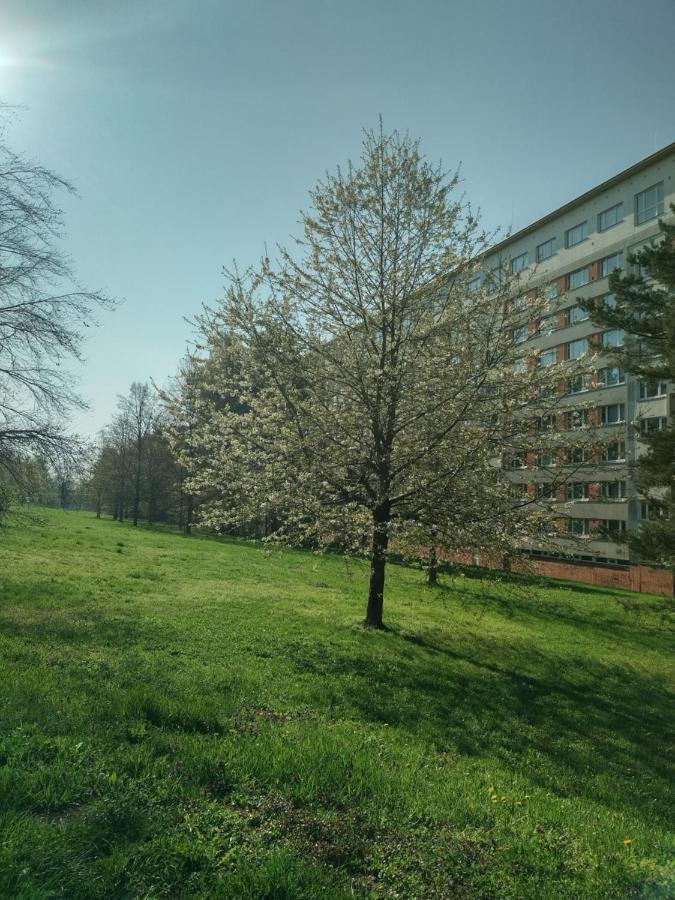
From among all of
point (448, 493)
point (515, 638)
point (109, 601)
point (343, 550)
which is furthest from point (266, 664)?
point (515, 638)

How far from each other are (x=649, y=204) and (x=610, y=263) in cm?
440

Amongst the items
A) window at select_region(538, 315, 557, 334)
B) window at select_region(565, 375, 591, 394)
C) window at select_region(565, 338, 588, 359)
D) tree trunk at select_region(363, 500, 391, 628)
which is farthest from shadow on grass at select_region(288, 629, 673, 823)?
window at select_region(565, 338, 588, 359)

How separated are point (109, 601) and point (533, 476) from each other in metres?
10.5

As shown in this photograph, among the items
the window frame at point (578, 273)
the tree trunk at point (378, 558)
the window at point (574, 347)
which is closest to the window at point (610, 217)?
the window frame at point (578, 273)

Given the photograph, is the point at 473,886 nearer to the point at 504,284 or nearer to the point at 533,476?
the point at 533,476

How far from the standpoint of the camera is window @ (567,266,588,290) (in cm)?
4288

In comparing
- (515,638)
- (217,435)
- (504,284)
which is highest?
(504,284)

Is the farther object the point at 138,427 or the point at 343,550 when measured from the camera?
the point at 138,427

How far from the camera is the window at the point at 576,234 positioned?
141ft

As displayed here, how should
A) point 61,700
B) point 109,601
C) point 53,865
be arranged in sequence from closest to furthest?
point 53,865 → point 61,700 → point 109,601

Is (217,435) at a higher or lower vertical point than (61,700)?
higher

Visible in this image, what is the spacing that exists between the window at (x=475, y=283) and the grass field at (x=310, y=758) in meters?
7.16

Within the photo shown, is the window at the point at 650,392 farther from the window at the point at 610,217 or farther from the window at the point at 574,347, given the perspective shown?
the window at the point at 610,217

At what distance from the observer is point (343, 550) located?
42.9ft
